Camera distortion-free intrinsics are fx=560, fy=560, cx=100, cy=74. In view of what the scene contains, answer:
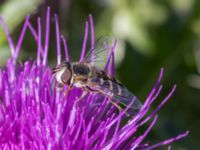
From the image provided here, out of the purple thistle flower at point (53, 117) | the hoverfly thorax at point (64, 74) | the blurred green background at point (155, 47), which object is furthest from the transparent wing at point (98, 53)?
the blurred green background at point (155, 47)

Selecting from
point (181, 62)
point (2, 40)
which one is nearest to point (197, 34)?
point (181, 62)

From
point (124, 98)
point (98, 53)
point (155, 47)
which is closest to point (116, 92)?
point (124, 98)

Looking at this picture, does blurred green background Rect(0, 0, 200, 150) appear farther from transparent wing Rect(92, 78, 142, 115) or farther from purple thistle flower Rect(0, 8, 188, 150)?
transparent wing Rect(92, 78, 142, 115)

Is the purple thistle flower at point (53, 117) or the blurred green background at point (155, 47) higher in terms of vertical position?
the purple thistle flower at point (53, 117)

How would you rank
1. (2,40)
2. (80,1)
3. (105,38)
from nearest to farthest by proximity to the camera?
(105,38)
(2,40)
(80,1)

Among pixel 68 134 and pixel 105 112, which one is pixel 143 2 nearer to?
pixel 105 112

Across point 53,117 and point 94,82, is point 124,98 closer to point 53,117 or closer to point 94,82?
point 94,82

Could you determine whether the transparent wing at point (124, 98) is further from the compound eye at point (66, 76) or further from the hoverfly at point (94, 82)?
the compound eye at point (66, 76)
